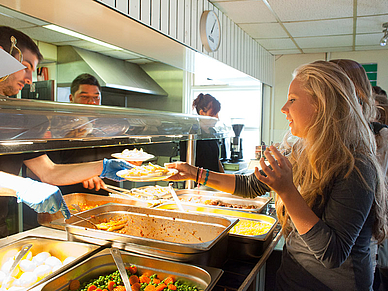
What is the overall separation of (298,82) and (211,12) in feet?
6.10

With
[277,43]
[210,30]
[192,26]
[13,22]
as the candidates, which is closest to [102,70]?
[192,26]

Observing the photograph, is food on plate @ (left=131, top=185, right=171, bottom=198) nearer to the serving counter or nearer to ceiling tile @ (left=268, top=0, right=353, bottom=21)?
the serving counter

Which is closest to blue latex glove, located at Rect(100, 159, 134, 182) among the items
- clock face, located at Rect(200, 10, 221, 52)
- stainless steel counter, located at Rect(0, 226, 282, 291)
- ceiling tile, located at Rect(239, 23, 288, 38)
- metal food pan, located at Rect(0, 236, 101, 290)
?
stainless steel counter, located at Rect(0, 226, 282, 291)

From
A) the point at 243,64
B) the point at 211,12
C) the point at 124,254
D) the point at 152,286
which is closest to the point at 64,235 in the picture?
the point at 124,254

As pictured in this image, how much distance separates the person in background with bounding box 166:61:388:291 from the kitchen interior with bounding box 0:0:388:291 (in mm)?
376

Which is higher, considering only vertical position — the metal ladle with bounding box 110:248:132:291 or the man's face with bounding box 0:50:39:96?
the man's face with bounding box 0:50:39:96

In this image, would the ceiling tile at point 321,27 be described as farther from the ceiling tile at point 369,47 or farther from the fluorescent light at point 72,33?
the fluorescent light at point 72,33

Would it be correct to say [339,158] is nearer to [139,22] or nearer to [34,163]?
[139,22]

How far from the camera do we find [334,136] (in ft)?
4.45

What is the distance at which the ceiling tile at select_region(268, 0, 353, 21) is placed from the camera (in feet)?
9.90

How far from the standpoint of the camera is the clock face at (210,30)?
2971 mm

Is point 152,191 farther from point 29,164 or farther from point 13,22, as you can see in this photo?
point 13,22

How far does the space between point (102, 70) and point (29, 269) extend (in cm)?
168

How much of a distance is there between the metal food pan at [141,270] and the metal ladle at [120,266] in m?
0.03
